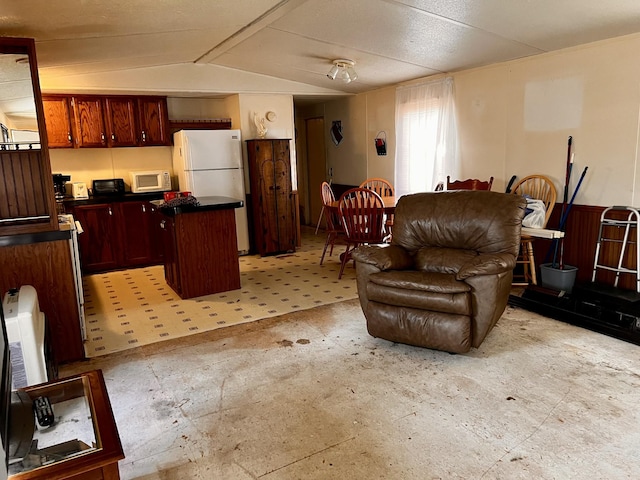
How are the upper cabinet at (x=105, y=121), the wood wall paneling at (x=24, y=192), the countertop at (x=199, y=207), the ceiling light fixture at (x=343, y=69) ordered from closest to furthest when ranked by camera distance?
the wood wall paneling at (x=24, y=192) → the countertop at (x=199, y=207) → the ceiling light fixture at (x=343, y=69) → the upper cabinet at (x=105, y=121)

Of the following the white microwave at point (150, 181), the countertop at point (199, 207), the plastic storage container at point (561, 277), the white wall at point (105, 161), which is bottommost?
the plastic storage container at point (561, 277)

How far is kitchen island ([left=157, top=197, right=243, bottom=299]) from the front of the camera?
4.24 meters

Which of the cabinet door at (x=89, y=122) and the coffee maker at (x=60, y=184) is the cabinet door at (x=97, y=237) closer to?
the coffee maker at (x=60, y=184)

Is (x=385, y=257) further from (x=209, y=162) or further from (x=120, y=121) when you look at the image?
(x=120, y=121)

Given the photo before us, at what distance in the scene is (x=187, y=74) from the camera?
5660 mm

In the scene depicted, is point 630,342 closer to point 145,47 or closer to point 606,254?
point 606,254

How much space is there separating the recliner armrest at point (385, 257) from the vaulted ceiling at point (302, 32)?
174 cm

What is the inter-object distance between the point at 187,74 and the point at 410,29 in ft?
10.0

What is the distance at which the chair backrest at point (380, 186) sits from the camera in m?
6.09

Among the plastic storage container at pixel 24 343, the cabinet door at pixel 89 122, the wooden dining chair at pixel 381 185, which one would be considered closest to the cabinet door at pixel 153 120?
the cabinet door at pixel 89 122

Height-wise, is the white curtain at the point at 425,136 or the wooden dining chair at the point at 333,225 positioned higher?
the white curtain at the point at 425,136

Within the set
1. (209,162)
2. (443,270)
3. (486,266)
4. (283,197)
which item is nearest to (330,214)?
(283,197)

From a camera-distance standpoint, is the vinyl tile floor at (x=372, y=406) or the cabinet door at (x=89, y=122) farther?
the cabinet door at (x=89, y=122)

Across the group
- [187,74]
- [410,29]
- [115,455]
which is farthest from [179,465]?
[187,74]
